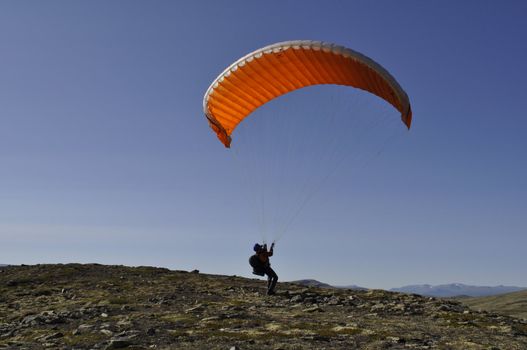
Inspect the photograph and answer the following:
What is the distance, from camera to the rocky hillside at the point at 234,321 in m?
13.6

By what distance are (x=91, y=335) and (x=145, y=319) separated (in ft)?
8.54

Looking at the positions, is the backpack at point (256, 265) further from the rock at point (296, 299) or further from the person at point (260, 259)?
the rock at point (296, 299)

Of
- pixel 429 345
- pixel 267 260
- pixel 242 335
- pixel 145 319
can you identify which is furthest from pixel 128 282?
pixel 429 345

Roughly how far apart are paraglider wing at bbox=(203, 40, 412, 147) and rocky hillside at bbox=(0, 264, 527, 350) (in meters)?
7.85

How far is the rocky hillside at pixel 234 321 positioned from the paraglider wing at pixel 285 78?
25.7ft

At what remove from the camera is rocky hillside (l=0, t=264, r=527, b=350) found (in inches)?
535

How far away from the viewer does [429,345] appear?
1316 centimetres

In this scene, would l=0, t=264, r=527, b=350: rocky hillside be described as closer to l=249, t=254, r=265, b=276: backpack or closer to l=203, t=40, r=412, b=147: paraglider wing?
l=249, t=254, r=265, b=276: backpack

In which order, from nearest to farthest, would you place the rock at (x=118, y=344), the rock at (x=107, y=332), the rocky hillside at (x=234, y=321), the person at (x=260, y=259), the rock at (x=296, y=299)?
the rock at (x=118, y=344) < the rocky hillside at (x=234, y=321) < the rock at (x=107, y=332) < the rock at (x=296, y=299) < the person at (x=260, y=259)

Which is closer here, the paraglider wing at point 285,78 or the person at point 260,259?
the paraglider wing at point 285,78

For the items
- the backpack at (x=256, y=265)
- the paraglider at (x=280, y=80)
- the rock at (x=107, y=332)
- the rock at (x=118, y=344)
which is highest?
the paraglider at (x=280, y=80)

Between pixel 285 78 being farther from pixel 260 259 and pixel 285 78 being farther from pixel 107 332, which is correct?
pixel 107 332

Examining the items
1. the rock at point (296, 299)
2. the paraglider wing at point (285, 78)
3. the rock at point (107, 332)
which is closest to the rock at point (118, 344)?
the rock at point (107, 332)

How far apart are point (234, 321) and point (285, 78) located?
39.3ft
